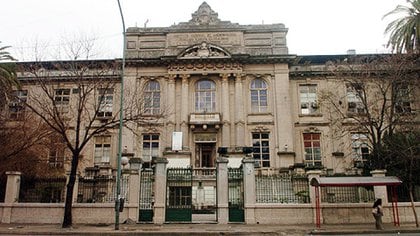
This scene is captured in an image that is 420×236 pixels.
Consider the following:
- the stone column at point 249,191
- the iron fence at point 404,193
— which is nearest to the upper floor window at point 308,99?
the iron fence at point 404,193

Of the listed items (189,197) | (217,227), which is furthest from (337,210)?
(189,197)

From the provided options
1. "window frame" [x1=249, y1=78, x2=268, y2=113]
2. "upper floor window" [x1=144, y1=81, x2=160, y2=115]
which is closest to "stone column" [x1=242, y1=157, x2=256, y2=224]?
"window frame" [x1=249, y1=78, x2=268, y2=113]

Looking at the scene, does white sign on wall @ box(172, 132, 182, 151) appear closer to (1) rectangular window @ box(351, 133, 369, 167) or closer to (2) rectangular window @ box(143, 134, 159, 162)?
(2) rectangular window @ box(143, 134, 159, 162)

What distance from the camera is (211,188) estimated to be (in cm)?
2247

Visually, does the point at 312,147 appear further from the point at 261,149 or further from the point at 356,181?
the point at 356,181

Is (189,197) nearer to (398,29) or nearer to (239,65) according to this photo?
(239,65)

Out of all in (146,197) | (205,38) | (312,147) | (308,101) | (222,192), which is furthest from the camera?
(308,101)

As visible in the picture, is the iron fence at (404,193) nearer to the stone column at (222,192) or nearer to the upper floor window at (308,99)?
the stone column at (222,192)

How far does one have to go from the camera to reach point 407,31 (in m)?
26.8

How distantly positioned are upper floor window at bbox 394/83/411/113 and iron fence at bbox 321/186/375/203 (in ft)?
35.1

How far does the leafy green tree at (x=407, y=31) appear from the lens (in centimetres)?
2661

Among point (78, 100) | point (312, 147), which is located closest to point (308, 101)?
point (312, 147)

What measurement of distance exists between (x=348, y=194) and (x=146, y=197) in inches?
418

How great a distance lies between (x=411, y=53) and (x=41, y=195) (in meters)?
25.6
